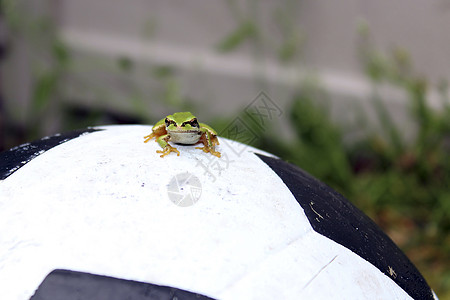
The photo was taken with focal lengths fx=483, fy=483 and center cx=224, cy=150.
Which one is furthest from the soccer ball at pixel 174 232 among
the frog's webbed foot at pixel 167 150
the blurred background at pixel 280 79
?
the blurred background at pixel 280 79

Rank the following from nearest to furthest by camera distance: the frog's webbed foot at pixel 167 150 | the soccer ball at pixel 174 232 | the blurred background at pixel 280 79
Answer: the soccer ball at pixel 174 232
the frog's webbed foot at pixel 167 150
the blurred background at pixel 280 79

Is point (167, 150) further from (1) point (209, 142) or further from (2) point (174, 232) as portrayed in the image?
(2) point (174, 232)

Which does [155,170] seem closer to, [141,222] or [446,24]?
[141,222]

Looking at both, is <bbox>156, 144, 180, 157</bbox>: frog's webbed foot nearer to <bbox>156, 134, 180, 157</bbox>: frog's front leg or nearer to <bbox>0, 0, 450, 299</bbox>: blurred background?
<bbox>156, 134, 180, 157</bbox>: frog's front leg

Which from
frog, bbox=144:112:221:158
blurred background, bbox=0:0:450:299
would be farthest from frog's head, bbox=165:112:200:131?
blurred background, bbox=0:0:450:299

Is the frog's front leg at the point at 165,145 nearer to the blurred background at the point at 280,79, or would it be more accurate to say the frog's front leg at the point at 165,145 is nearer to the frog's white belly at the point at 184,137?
the frog's white belly at the point at 184,137

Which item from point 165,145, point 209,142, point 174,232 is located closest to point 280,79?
point 209,142
